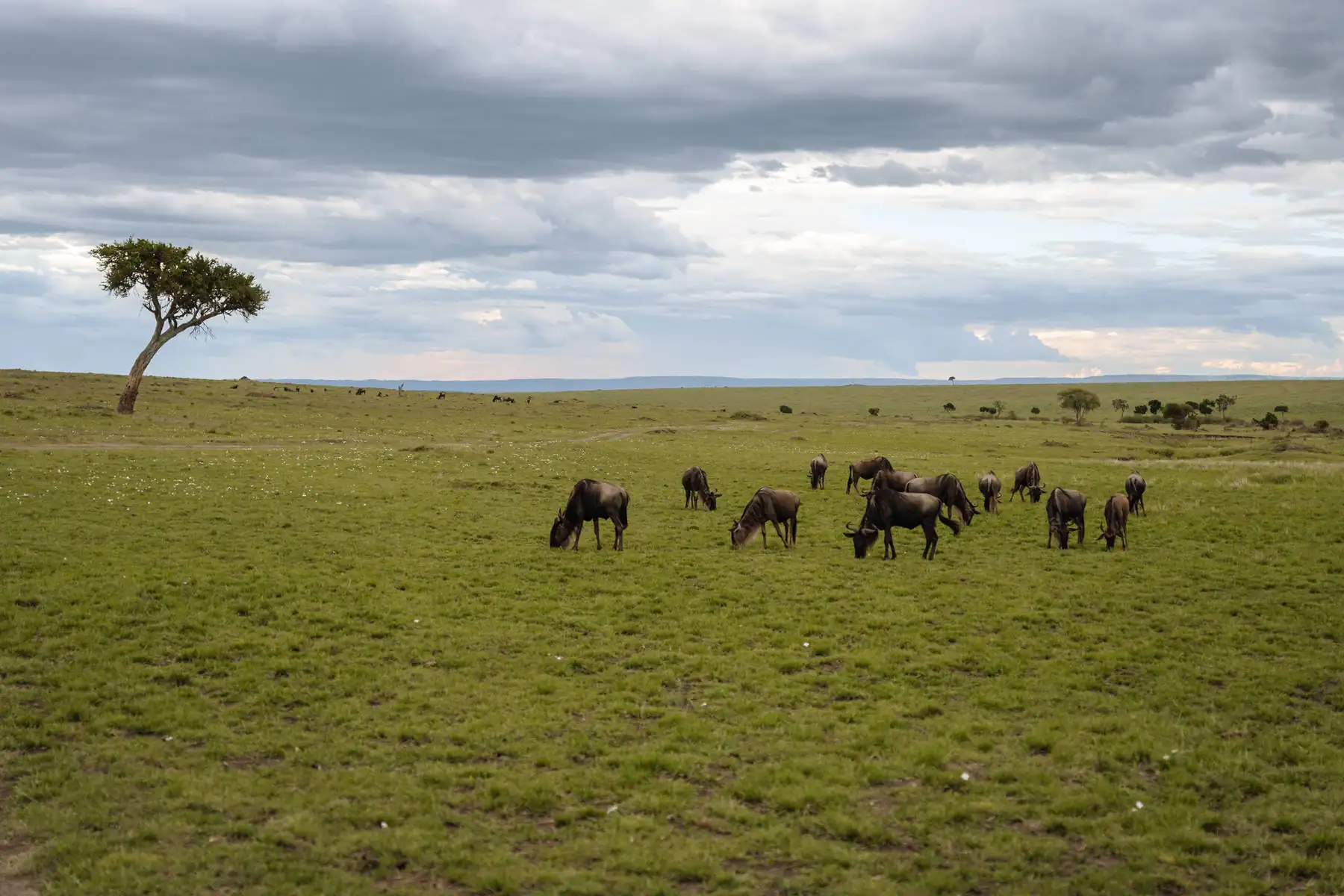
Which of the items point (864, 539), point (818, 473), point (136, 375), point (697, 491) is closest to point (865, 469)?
point (818, 473)

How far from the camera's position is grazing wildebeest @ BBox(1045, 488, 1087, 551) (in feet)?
91.9

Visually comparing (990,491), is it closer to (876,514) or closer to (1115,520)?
(1115,520)

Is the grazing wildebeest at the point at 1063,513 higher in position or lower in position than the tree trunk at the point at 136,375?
lower

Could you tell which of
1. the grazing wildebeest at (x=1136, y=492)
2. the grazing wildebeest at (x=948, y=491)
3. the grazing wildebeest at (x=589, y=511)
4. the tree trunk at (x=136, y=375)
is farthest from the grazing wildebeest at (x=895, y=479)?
the tree trunk at (x=136, y=375)

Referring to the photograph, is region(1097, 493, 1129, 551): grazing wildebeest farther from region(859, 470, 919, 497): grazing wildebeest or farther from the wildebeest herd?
region(859, 470, 919, 497): grazing wildebeest

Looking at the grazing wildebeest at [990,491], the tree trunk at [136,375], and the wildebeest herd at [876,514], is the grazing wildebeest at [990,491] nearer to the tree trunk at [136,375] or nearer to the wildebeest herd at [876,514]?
the wildebeest herd at [876,514]

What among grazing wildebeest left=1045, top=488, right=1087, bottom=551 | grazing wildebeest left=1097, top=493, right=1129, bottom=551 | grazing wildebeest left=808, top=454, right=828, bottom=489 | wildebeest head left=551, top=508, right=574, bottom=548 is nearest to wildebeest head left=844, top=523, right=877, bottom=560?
grazing wildebeest left=1045, top=488, right=1087, bottom=551

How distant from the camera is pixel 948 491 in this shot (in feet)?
106

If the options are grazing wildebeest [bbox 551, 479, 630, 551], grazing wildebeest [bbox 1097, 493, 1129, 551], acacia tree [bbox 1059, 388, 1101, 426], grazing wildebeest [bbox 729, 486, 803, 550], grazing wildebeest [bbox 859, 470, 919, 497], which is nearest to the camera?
grazing wildebeest [bbox 551, 479, 630, 551]

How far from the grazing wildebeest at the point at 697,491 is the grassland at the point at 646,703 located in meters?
2.76

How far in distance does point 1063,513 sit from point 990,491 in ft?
24.5

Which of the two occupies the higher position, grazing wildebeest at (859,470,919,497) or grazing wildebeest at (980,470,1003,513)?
grazing wildebeest at (859,470,919,497)

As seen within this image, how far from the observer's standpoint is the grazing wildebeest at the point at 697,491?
3531cm

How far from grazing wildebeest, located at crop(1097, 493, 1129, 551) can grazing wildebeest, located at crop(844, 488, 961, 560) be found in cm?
570
